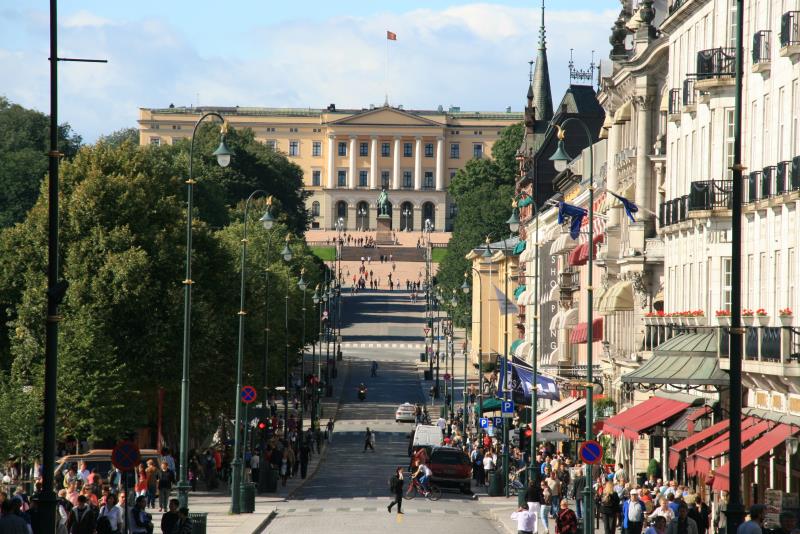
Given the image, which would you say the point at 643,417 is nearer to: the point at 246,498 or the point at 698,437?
the point at 698,437

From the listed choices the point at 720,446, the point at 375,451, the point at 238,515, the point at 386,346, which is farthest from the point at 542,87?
the point at 720,446

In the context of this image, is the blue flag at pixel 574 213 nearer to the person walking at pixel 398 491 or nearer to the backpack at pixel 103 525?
the person walking at pixel 398 491

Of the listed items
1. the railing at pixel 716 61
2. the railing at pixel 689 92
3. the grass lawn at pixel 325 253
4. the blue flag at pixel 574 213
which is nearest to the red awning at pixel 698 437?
the railing at pixel 716 61

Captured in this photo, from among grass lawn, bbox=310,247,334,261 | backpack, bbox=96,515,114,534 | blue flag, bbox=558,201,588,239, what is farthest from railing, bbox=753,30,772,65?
grass lawn, bbox=310,247,334,261

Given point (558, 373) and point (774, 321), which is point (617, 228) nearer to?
point (558, 373)

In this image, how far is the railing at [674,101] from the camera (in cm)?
4547

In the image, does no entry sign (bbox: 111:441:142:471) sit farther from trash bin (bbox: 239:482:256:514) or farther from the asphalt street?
trash bin (bbox: 239:482:256:514)

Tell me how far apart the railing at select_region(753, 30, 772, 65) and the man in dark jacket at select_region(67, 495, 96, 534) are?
16.2 m

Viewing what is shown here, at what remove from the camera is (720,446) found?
34281 mm

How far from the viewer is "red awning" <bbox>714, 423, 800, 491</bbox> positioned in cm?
3077

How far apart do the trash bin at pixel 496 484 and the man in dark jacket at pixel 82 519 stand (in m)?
29.1

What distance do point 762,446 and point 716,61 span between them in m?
11.2

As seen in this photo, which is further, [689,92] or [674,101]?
[674,101]

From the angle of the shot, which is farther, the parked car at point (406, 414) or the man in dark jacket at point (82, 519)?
the parked car at point (406, 414)
